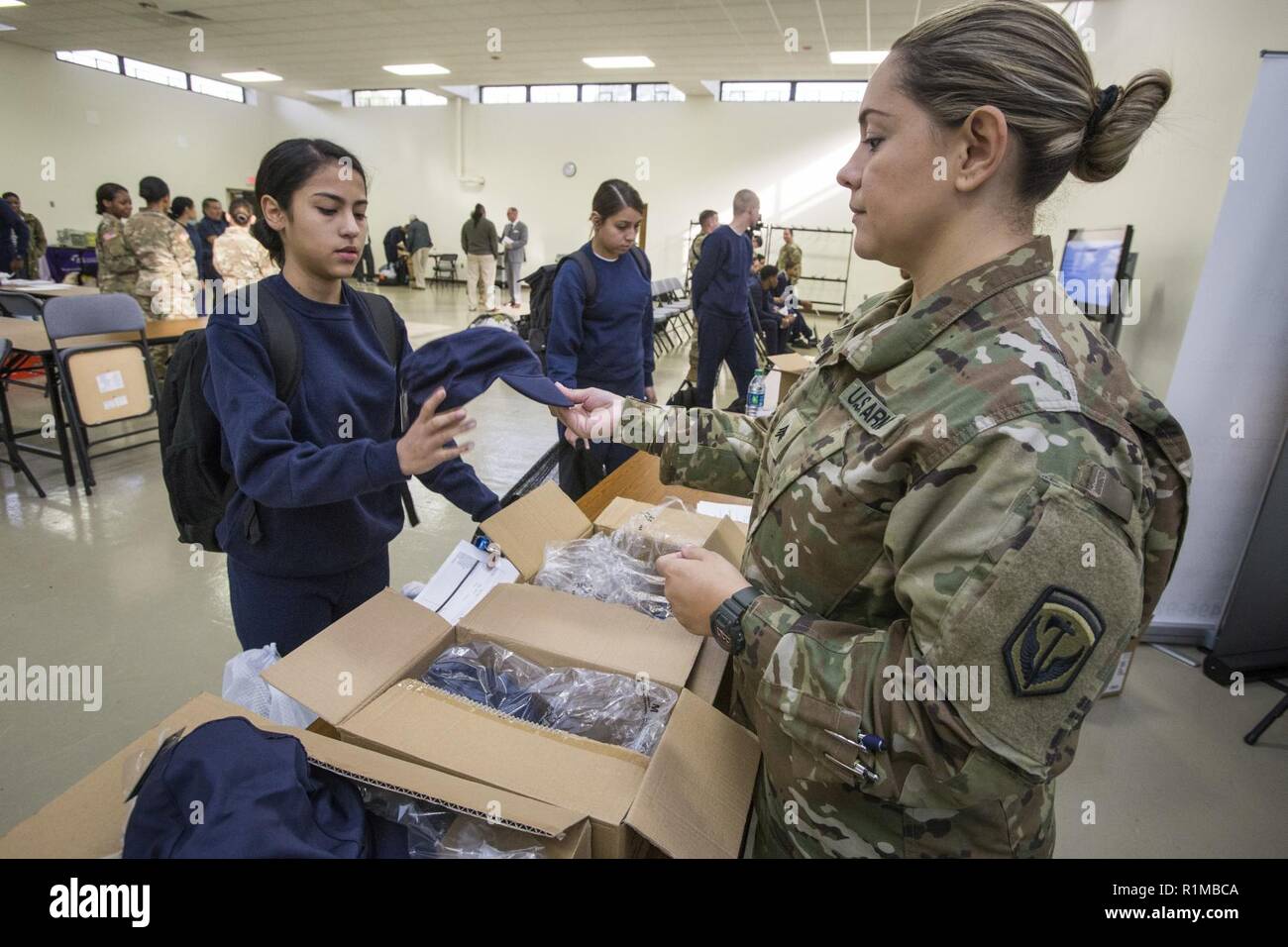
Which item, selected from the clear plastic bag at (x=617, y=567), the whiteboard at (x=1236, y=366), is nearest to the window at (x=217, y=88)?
the clear plastic bag at (x=617, y=567)

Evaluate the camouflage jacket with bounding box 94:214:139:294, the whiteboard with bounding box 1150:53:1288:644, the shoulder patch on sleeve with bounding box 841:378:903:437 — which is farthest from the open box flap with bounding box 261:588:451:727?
the camouflage jacket with bounding box 94:214:139:294

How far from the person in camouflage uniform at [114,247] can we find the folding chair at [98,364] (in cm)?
147

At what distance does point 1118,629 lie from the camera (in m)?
0.64

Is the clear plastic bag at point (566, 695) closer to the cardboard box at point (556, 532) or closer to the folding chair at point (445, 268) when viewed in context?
the cardboard box at point (556, 532)

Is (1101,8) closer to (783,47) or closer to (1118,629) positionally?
(1118,629)

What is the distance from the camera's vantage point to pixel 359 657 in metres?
1.08

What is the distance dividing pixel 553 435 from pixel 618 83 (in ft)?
36.1

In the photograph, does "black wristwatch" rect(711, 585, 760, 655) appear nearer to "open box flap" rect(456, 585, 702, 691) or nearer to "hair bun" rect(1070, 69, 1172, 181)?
"open box flap" rect(456, 585, 702, 691)

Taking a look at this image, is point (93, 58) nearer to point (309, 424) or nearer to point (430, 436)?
point (309, 424)

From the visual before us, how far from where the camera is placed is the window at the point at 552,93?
14469 mm

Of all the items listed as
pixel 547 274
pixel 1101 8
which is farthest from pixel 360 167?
pixel 1101 8

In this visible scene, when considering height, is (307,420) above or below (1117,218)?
below

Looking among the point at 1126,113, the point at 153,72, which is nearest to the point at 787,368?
the point at 1126,113

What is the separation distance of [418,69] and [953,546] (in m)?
15.0
